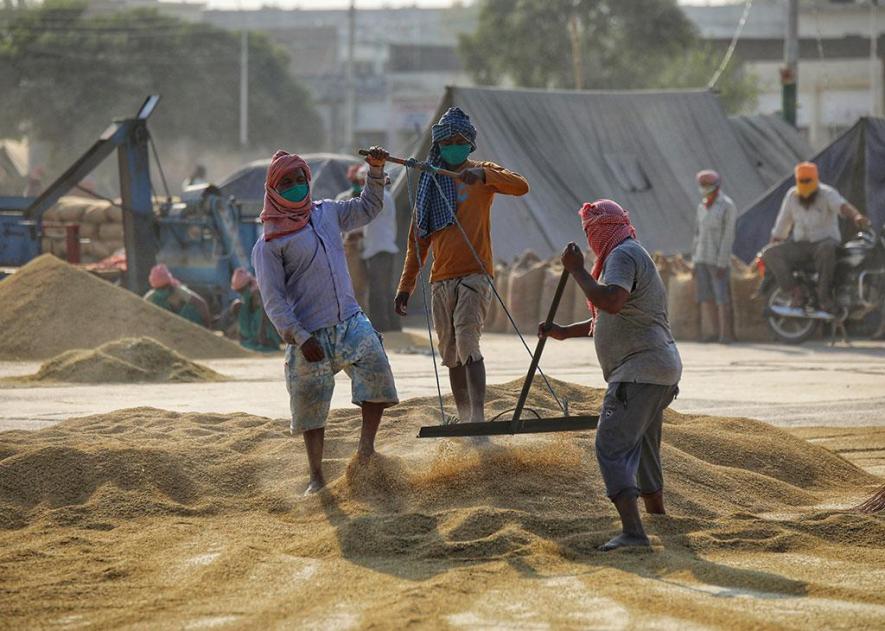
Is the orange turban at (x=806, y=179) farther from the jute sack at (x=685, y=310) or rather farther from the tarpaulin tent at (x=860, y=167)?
→ the tarpaulin tent at (x=860, y=167)

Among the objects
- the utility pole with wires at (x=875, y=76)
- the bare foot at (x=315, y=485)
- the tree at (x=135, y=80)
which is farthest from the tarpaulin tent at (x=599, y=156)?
the tree at (x=135, y=80)

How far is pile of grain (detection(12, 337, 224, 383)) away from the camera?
1308 centimetres

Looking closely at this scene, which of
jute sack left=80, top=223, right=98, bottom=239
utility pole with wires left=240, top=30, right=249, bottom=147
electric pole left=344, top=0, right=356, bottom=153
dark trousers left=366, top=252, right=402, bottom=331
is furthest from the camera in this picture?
utility pole with wires left=240, top=30, right=249, bottom=147

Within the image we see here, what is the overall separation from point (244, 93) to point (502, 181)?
172 feet

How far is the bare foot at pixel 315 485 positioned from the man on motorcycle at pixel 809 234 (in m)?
10.3

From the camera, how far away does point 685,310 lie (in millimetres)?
18156

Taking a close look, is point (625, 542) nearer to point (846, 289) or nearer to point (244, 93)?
point (846, 289)

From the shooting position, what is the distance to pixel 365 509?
22.9 ft

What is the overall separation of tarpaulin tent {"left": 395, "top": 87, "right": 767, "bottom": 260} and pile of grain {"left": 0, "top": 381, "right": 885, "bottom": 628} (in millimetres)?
12901

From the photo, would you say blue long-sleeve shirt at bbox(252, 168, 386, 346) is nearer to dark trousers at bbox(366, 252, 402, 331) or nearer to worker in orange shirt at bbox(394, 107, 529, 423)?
worker in orange shirt at bbox(394, 107, 529, 423)

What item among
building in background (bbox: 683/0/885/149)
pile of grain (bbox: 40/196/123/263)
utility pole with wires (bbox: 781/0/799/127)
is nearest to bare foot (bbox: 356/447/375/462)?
pile of grain (bbox: 40/196/123/263)

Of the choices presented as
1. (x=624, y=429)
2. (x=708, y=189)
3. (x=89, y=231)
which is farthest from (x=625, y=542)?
(x=89, y=231)

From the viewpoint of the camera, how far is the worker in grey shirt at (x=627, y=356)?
6.19 m

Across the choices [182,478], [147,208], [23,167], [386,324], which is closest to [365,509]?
[182,478]
